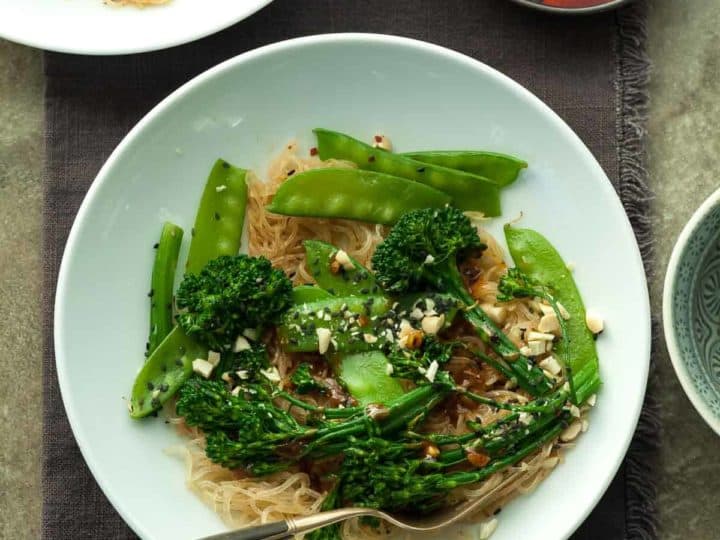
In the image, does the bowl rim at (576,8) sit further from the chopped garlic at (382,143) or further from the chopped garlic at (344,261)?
the chopped garlic at (344,261)

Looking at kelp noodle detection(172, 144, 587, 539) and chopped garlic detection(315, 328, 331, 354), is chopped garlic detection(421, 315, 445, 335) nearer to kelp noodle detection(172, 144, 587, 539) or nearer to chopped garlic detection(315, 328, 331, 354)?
kelp noodle detection(172, 144, 587, 539)

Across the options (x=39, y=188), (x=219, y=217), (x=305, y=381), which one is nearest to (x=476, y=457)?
(x=305, y=381)

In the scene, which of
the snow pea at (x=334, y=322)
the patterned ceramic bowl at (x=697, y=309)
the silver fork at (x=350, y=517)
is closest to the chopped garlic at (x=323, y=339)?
the snow pea at (x=334, y=322)

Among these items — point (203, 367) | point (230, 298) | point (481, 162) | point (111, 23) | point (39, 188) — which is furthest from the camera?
point (39, 188)

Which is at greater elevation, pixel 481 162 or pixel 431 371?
pixel 481 162

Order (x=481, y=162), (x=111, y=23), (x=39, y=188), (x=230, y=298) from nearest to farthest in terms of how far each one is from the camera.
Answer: (x=230, y=298), (x=481, y=162), (x=111, y=23), (x=39, y=188)

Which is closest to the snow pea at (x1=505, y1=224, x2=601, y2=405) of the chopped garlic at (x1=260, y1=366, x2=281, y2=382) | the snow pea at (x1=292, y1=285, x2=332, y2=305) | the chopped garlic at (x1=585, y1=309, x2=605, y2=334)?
the chopped garlic at (x1=585, y1=309, x2=605, y2=334)

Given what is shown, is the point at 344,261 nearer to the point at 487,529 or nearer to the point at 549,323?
the point at 549,323

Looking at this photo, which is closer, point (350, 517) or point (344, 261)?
point (350, 517)
